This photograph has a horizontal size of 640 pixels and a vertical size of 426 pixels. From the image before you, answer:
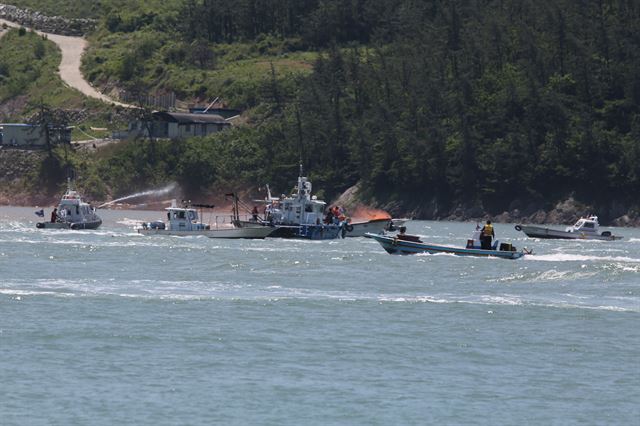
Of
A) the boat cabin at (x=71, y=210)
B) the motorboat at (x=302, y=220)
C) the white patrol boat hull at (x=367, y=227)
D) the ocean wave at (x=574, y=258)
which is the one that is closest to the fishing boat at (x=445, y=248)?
the ocean wave at (x=574, y=258)

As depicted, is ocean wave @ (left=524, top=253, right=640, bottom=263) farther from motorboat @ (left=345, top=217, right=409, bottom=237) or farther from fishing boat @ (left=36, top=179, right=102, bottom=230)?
fishing boat @ (left=36, top=179, right=102, bottom=230)

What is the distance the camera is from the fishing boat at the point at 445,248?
96.9 metres

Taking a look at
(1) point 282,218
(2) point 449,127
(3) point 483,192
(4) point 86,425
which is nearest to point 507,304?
(4) point 86,425

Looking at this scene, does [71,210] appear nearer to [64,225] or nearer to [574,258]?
[64,225]

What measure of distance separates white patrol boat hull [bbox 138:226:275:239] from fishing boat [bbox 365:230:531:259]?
21458 millimetres

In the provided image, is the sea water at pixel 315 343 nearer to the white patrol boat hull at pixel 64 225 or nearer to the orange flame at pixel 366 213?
the white patrol boat hull at pixel 64 225

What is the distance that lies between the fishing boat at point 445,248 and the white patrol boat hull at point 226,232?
21458mm

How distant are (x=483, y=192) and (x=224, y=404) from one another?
138 metres

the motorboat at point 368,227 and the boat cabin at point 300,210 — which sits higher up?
the boat cabin at point 300,210

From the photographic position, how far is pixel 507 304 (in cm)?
6781

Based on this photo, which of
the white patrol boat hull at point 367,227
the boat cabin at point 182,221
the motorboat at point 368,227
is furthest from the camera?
the white patrol boat hull at point 367,227

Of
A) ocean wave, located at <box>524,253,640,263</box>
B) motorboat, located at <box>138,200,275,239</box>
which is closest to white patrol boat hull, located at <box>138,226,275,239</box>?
motorboat, located at <box>138,200,275,239</box>

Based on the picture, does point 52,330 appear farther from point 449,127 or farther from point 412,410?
point 449,127

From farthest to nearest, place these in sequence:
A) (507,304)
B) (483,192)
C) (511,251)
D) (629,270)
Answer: (483,192) → (511,251) → (629,270) → (507,304)
